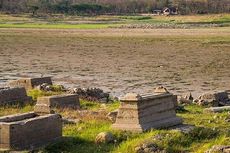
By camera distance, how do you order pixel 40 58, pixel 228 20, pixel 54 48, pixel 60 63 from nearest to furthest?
pixel 60 63 → pixel 40 58 → pixel 54 48 → pixel 228 20

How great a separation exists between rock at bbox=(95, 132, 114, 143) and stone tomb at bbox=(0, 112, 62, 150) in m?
0.93

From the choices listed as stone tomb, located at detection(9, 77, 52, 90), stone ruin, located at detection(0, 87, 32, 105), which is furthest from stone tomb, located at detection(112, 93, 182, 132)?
stone tomb, located at detection(9, 77, 52, 90)

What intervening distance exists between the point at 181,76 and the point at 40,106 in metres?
19.7

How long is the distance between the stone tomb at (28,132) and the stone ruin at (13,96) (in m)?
5.25

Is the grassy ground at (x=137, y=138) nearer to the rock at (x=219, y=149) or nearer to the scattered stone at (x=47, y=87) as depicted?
the rock at (x=219, y=149)

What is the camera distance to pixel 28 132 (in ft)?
49.6

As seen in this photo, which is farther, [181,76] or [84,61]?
[84,61]

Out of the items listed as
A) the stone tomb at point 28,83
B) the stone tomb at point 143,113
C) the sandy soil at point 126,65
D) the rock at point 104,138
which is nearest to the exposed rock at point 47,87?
the stone tomb at point 28,83

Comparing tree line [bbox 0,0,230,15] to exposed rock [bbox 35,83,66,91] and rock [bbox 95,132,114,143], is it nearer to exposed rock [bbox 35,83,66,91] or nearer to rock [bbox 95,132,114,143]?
exposed rock [bbox 35,83,66,91]

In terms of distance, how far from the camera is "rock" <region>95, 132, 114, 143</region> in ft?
50.8

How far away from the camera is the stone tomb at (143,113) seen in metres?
16.2

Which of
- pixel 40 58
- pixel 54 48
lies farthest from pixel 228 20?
pixel 40 58

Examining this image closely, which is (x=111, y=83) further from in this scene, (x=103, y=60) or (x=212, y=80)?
(x=103, y=60)

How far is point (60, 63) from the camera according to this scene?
4569 cm
